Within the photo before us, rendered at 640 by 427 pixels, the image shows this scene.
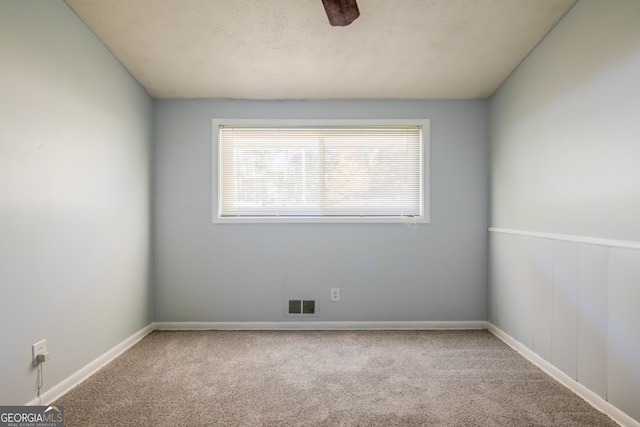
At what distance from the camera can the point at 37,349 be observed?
1.99m

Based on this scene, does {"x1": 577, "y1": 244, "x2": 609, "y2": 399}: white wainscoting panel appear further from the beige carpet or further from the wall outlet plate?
the wall outlet plate

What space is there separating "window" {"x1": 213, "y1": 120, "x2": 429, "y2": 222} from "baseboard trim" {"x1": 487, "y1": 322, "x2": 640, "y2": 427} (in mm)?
1367

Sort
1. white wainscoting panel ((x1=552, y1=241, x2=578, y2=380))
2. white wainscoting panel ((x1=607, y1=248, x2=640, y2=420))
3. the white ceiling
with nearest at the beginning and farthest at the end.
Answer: white wainscoting panel ((x1=607, y1=248, x2=640, y2=420)) < white wainscoting panel ((x1=552, y1=241, x2=578, y2=380)) < the white ceiling

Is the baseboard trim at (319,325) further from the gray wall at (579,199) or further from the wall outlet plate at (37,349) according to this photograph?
the wall outlet plate at (37,349)

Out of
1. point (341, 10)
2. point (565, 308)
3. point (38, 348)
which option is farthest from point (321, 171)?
point (38, 348)

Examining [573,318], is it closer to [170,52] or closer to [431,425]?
[431,425]

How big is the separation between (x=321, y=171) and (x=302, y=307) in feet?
4.27

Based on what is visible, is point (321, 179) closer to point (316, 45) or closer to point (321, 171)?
point (321, 171)

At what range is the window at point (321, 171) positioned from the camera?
348 cm

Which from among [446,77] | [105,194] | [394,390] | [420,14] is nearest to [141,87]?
[105,194]

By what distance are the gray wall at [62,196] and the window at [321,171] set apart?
2.94 feet

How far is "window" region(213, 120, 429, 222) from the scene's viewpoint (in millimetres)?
3480

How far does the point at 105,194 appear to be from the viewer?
2.67 m

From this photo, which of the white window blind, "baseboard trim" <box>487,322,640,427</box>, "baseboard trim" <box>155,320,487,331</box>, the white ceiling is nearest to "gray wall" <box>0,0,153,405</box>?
the white ceiling
